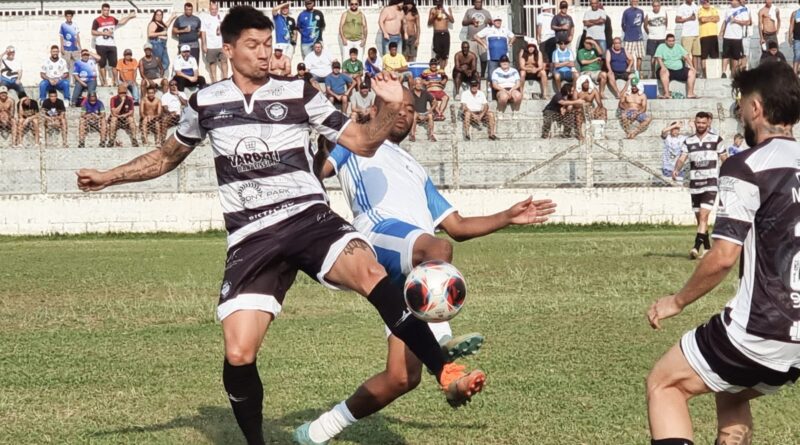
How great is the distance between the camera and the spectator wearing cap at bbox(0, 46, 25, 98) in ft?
95.6

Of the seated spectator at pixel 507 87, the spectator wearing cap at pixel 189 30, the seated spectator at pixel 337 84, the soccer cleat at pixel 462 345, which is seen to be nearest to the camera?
the soccer cleat at pixel 462 345

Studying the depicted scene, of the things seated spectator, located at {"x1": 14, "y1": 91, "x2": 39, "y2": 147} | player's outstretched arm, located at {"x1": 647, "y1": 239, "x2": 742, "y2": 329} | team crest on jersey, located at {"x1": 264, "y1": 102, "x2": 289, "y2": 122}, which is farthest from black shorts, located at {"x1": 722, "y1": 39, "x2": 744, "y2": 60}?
player's outstretched arm, located at {"x1": 647, "y1": 239, "x2": 742, "y2": 329}

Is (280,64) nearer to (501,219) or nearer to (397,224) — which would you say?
(397,224)

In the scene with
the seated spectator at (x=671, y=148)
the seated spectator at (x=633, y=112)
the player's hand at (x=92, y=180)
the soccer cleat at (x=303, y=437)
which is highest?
the player's hand at (x=92, y=180)

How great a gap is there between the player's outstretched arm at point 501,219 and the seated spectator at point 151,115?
61.0ft

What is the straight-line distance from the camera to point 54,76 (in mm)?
28656

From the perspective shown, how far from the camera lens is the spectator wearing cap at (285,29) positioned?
30.2m

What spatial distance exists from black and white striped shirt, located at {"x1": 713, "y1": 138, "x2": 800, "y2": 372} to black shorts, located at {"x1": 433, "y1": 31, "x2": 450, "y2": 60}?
84.5ft

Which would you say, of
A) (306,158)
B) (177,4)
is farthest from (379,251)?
(177,4)

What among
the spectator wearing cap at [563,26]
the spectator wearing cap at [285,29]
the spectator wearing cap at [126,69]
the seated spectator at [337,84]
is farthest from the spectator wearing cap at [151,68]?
the spectator wearing cap at [563,26]

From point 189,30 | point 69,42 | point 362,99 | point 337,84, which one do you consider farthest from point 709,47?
point 69,42

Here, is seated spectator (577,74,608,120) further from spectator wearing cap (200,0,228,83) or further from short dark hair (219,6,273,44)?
short dark hair (219,6,273,44)

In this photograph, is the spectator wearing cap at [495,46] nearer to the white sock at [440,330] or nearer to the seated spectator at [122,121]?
the seated spectator at [122,121]

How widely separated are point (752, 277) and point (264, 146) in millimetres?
2775
